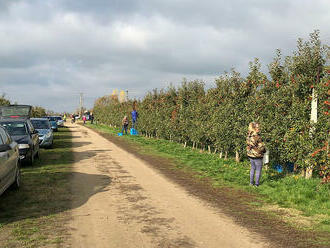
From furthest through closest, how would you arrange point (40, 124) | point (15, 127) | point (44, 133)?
point (40, 124) < point (44, 133) < point (15, 127)

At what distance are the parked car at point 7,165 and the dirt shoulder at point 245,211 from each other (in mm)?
4327

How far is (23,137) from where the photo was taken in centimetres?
1150

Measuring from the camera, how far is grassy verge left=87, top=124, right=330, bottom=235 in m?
6.18

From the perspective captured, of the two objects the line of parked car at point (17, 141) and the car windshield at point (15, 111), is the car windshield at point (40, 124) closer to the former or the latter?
the line of parked car at point (17, 141)

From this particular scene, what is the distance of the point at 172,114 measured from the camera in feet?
68.3

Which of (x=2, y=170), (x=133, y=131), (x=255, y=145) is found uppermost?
(x=255, y=145)

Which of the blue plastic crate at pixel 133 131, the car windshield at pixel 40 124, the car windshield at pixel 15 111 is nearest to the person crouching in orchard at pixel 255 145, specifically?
the car windshield at pixel 40 124

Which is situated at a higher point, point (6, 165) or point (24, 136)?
point (24, 136)

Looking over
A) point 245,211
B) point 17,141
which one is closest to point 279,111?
point 245,211

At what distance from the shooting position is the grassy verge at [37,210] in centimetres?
473

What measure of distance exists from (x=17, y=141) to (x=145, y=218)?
7.29 metres

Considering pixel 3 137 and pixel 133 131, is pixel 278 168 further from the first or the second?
pixel 133 131

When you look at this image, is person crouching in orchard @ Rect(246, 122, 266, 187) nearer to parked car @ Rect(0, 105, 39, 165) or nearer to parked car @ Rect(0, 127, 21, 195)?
parked car @ Rect(0, 127, 21, 195)

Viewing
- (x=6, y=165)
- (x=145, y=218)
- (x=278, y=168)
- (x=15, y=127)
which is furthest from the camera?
(x=15, y=127)
